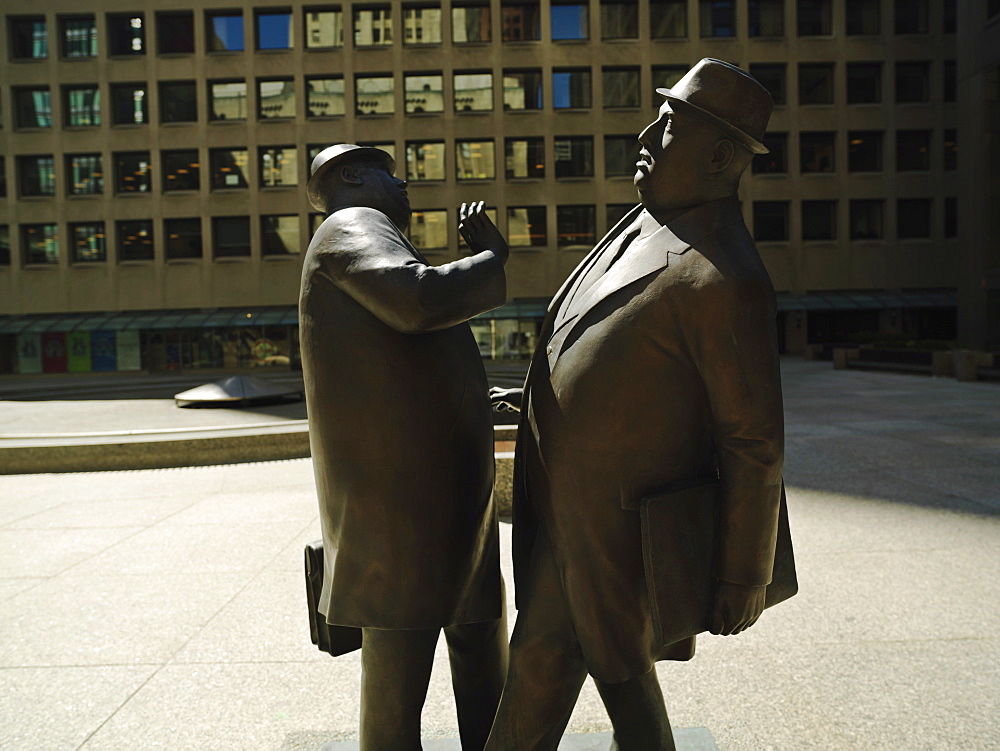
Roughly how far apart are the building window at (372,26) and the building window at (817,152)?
18.9 metres

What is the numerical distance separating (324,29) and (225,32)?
4385 millimetres

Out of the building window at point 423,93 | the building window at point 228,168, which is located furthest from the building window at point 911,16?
the building window at point 228,168

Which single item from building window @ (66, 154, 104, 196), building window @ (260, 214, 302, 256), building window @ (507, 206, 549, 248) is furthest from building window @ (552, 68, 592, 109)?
building window @ (66, 154, 104, 196)

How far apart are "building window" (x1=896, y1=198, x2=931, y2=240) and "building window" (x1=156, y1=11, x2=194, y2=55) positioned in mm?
32193

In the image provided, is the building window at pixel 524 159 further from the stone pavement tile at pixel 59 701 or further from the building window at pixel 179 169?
the stone pavement tile at pixel 59 701

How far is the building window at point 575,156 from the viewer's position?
34.7 metres

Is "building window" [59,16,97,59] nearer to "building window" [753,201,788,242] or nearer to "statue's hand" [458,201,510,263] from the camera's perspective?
"building window" [753,201,788,242]

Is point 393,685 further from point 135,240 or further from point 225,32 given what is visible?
point 225,32

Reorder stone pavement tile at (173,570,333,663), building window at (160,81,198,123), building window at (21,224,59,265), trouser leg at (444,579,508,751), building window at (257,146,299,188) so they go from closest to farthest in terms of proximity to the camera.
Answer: trouser leg at (444,579,508,751), stone pavement tile at (173,570,333,663), building window at (257,146,299,188), building window at (160,81,198,123), building window at (21,224,59,265)

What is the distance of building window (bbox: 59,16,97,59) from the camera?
34875 mm

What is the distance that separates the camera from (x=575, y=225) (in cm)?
3488

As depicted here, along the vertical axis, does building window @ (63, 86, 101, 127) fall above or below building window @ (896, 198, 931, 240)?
above

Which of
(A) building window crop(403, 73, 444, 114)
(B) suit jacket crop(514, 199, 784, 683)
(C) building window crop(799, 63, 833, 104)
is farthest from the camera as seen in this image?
(C) building window crop(799, 63, 833, 104)

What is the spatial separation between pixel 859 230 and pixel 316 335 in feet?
124
